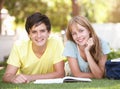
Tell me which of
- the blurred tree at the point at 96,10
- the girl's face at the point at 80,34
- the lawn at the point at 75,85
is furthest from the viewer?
the blurred tree at the point at 96,10

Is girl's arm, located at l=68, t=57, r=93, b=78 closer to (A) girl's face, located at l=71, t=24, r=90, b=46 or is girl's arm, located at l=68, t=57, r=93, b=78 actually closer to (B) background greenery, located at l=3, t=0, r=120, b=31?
(A) girl's face, located at l=71, t=24, r=90, b=46

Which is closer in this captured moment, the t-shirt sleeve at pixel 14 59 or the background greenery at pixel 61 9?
the t-shirt sleeve at pixel 14 59

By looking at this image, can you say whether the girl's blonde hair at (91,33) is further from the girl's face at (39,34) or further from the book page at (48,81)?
the book page at (48,81)

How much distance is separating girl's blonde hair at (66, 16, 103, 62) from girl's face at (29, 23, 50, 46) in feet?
1.37

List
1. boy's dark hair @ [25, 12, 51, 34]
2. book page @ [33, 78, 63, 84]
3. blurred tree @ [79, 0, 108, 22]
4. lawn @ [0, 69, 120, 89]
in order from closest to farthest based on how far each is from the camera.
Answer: lawn @ [0, 69, 120, 89] < book page @ [33, 78, 63, 84] < boy's dark hair @ [25, 12, 51, 34] < blurred tree @ [79, 0, 108, 22]

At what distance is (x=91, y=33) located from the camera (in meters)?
6.38

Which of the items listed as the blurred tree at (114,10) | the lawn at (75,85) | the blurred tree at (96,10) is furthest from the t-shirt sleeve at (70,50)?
the blurred tree at (114,10)

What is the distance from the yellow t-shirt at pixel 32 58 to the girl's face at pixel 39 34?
0.26 m

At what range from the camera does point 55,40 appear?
6477mm

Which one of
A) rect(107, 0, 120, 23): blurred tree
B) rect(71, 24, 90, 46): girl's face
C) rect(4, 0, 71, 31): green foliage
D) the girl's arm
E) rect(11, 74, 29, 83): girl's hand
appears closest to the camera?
rect(11, 74, 29, 83): girl's hand

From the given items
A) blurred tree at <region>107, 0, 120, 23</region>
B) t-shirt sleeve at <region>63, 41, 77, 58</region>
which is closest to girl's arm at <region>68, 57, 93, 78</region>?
t-shirt sleeve at <region>63, 41, 77, 58</region>

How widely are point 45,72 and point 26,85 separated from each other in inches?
37.0

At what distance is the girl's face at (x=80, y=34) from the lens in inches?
245

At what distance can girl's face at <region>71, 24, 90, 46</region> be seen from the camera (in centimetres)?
622
